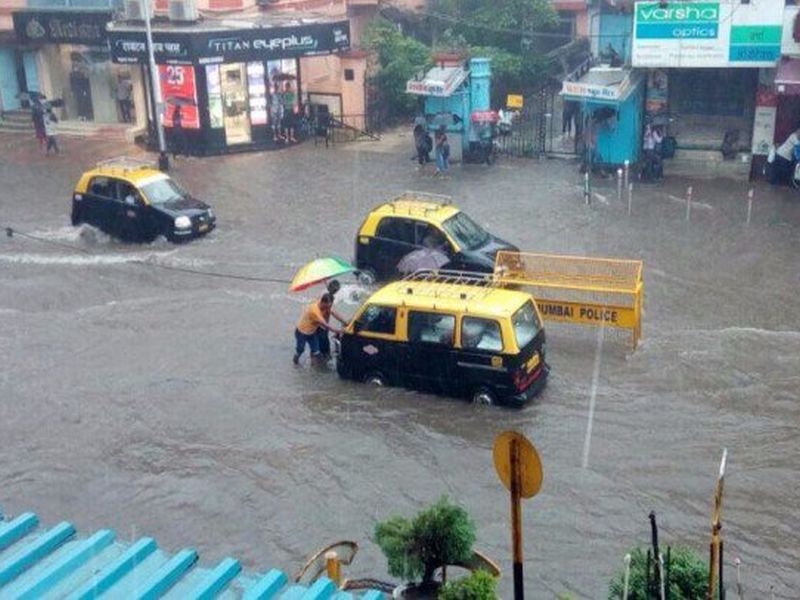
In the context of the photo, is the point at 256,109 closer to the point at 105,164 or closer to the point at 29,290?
the point at 105,164

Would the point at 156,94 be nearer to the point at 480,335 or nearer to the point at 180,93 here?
the point at 180,93

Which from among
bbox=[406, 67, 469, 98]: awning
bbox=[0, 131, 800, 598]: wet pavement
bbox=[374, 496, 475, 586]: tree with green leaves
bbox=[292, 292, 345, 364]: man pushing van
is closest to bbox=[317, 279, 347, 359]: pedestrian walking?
bbox=[292, 292, 345, 364]: man pushing van

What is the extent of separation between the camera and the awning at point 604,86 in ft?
81.5

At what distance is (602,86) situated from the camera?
991 inches

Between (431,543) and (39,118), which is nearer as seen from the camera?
(431,543)

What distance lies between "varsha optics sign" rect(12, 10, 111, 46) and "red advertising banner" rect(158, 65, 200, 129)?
353 cm

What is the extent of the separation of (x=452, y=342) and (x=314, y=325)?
2473 millimetres

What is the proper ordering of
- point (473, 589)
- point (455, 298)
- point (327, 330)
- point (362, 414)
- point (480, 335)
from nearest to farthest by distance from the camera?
point (473, 589) < point (480, 335) < point (455, 298) < point (362, 414) < point (327, 330)

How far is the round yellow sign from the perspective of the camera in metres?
4.95

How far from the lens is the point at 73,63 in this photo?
34.1 m

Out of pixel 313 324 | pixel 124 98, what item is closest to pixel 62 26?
pixel 124 98

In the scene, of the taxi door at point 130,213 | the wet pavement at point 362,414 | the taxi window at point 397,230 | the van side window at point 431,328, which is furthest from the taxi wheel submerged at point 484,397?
the taxi door at point 130,213

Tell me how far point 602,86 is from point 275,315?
1210cm

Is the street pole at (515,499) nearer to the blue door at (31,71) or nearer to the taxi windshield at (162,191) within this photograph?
the taxi windshield at (162,191)
